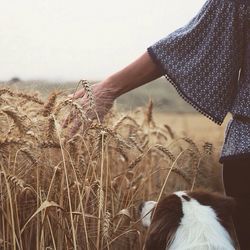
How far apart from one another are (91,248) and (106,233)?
0.93 feet

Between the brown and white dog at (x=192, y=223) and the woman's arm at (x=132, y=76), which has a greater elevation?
the woman's arm at (x=132, y=76)

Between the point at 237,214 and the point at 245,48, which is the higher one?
the point at 245,48

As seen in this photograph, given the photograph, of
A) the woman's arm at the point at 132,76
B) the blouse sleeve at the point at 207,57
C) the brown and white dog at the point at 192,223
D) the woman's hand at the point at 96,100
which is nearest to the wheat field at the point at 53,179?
the woman's hand at the point at 96,100

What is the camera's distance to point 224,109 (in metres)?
3.49

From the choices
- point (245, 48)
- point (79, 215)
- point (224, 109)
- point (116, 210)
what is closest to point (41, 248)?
point (79, 215)

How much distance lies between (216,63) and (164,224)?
0.75 metres

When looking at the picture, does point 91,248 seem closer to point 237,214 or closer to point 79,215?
point 79,215

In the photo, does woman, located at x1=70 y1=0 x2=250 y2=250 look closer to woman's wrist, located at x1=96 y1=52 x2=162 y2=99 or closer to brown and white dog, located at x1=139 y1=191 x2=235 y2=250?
woman's wrist, located at x1=96 y1=52 x2=162 y2=99

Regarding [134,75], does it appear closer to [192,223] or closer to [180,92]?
[180,92]

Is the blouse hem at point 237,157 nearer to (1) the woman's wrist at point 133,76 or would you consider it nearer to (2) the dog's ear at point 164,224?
(2) the dog's ear at point 164,224

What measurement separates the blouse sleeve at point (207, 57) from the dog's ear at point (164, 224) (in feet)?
1.44

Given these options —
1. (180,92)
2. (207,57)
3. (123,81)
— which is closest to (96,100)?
(123,81)

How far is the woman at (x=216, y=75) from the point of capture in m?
3.36

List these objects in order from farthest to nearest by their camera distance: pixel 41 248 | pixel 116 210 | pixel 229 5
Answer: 1. pixel 116 210
2. pixel 41 248
3. pixel 229 5
